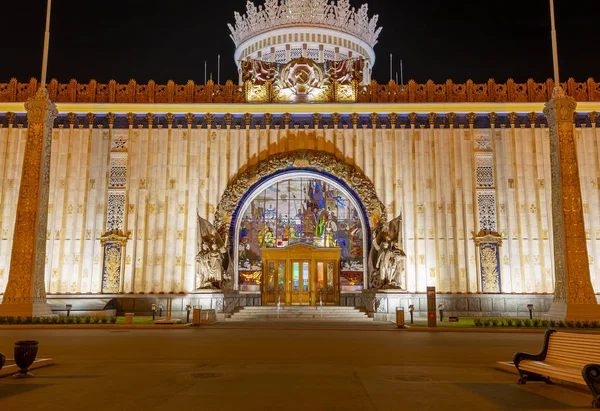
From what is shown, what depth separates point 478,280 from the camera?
2762 cm

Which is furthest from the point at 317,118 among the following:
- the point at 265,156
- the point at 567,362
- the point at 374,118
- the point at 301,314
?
the point at 567,362

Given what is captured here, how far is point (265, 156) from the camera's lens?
96.5ft

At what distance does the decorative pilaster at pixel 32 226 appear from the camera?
20723 mm

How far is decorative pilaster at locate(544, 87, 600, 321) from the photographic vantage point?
62.4ft

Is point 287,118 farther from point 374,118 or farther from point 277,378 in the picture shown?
point 277,378

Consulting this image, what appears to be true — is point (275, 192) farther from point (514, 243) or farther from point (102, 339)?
point (102, 339)

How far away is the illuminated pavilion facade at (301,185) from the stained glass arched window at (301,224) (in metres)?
0.08

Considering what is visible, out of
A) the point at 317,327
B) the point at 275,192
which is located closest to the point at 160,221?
the point at 275,192

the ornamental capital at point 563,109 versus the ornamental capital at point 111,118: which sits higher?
the ornamental capital at point 111,118

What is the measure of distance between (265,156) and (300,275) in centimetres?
689

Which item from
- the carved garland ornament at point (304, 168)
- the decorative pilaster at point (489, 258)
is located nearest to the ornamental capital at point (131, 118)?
the carved garland ornament at point (304, 168)

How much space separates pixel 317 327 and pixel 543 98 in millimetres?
18543

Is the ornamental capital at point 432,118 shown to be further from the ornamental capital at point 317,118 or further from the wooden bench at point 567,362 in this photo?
the wooden bench at point 567,362

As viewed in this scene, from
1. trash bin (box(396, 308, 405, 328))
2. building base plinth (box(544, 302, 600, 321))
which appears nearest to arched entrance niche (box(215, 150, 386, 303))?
trash bin (box(396, 308, 405, 328))
